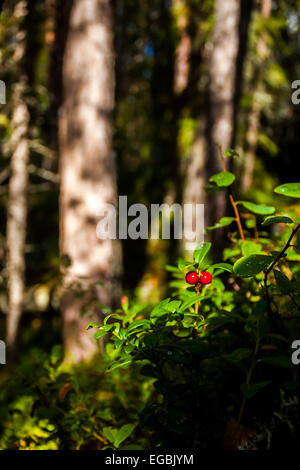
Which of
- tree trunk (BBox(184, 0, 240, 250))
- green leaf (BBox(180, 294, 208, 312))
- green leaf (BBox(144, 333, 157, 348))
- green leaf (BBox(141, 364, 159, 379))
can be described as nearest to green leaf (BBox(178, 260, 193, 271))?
green leaf (BBox(180, 294, 208, 312))

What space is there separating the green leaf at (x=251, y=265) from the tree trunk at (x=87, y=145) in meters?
2.55

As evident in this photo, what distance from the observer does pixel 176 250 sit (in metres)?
7.80

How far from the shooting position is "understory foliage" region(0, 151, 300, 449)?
1.10 meters

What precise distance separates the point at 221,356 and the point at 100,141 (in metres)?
3.05

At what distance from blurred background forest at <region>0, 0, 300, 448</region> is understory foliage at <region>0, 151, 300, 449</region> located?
3 cm

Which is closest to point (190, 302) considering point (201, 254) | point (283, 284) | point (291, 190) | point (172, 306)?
point (172, 306)

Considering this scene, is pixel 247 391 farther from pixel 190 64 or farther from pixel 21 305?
pixel 190 64

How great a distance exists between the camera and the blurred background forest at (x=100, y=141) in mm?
3248

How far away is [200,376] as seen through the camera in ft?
4.75

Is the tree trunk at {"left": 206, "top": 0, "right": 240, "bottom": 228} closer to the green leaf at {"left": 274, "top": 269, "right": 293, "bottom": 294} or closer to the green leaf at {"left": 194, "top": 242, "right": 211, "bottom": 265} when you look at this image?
the green leaf at {"left": 194, "top": 242, "right": 211, "bottom": 265}

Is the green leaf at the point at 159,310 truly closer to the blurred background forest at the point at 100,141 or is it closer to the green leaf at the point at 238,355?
the green leaf at the point at 238,355

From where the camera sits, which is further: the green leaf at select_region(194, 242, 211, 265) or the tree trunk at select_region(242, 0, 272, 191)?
the tree trunk at select_region(242, 0, 272, 191)

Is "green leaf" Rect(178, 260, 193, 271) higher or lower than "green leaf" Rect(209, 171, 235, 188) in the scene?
lower

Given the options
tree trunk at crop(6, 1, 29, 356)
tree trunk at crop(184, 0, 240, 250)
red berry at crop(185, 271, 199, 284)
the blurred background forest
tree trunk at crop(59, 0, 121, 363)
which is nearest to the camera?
red berry at crop(185, 271, 199, 284)
